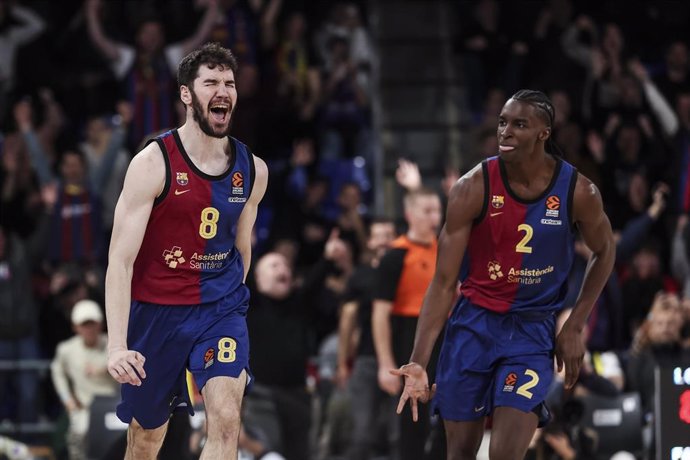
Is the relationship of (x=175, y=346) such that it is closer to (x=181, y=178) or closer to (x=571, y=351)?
(x=181, y=178)

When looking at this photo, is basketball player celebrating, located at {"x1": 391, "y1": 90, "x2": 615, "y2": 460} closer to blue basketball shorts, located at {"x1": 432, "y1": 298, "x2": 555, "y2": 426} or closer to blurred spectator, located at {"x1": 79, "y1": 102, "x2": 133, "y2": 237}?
blue basketball shorts, located at {"x1": 432, "y1": 298, "x2": 555, "y2": 426}

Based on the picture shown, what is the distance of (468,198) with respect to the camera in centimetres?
715

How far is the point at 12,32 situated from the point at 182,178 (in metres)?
8.40

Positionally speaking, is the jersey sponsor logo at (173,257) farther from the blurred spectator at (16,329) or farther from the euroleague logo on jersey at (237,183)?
the blurred spectator at (16,329)

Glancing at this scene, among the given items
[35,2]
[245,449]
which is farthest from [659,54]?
[245,449]

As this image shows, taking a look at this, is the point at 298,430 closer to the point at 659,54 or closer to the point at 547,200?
the point at 547,200

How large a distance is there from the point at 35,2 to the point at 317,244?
424cm

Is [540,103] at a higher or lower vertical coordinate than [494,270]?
higher

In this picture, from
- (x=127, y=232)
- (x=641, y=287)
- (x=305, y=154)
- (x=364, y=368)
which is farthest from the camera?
(x=305, y=154)

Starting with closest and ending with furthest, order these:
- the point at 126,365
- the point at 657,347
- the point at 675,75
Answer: the point at 126,365, the point at 657,347, the point at 675,75

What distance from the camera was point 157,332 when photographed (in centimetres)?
716

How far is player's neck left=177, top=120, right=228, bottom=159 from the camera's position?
281 inches

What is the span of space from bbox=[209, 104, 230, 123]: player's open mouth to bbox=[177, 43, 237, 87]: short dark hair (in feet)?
0.62

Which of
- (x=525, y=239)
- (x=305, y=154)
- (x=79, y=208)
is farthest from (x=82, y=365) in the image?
(x=525, y=239)
